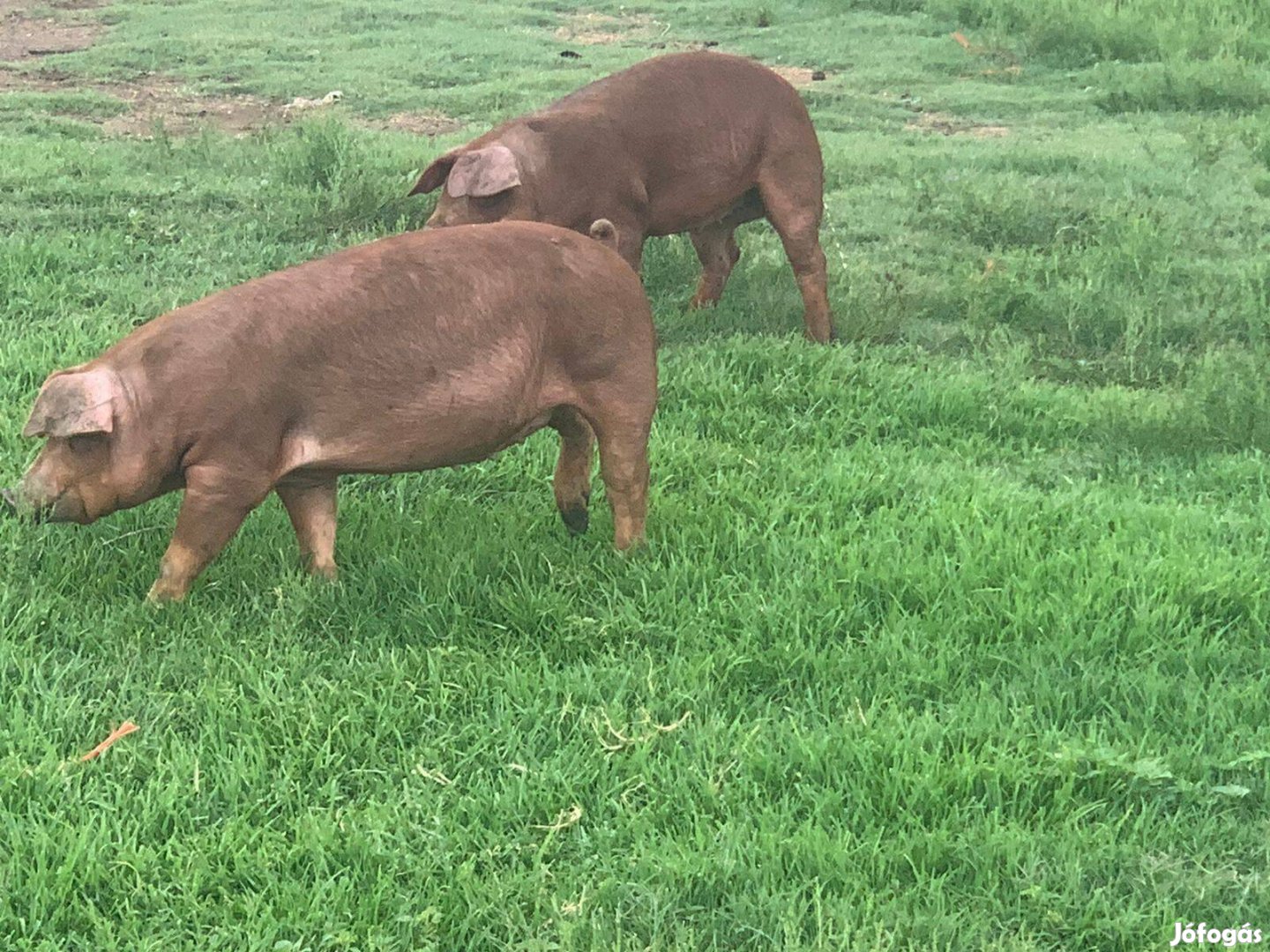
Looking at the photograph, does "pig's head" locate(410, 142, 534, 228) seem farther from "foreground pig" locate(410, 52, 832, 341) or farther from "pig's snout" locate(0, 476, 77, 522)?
"pig's snout" locate(0, 476, 77, 522)

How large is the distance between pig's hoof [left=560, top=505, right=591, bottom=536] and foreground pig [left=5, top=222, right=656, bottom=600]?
0.32m

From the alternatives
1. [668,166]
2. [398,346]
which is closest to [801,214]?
[668,166]

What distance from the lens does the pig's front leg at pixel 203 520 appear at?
3.32 meters

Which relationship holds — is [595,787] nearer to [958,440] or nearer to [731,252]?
[958,440]

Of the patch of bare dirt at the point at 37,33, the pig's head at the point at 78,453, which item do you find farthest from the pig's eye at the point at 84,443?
the patch of bare dirt at the point at 37,33

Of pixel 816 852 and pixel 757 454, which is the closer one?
pixel 816 852

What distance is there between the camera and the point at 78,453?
3.39 meters

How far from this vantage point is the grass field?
2637 mm

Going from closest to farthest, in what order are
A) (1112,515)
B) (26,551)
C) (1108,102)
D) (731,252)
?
1. (26,551)
2. (1112,515)
3. (731,252)
4. (1108,102)

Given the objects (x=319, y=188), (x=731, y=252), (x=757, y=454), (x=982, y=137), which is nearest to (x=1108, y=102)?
(x=982, y=137)

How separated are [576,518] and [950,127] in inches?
326

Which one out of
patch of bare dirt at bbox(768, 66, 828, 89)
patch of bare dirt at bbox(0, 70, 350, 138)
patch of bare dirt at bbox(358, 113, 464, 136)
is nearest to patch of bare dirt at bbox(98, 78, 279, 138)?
patch of bare dirt at bbox(0, 70, 350, 138)

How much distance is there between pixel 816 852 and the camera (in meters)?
2.70

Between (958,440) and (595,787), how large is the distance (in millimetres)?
2607
